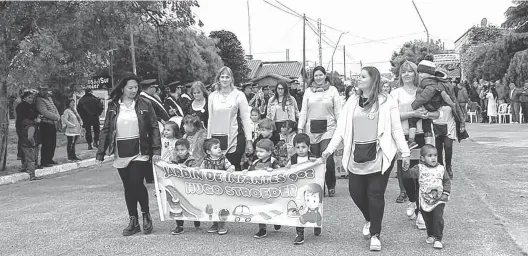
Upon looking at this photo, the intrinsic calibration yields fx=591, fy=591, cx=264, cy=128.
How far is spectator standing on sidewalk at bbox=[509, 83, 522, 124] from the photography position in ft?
78.8

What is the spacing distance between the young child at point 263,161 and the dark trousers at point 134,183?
1196 mm

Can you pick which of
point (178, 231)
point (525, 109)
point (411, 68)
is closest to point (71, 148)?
point (178, 231)

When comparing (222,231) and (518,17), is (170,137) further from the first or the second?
(518,17)

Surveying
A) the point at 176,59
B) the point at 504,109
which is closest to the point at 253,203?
the point at 504,109

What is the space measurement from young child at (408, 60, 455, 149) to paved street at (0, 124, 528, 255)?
1.02 m

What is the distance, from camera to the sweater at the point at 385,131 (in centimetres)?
580

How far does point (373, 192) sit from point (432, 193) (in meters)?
0.59

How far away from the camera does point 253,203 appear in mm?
6543

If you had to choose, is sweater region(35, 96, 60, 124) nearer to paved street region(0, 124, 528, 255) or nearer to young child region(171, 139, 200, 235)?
paved street region(0, 124, 528, 255)

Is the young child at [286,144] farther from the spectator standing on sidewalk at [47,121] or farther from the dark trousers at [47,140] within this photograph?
the dark trousers at [47,140]

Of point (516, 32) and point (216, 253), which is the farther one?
point (516, 32)

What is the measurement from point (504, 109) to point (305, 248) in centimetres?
2269

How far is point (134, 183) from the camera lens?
261 inches

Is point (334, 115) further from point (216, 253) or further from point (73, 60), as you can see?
point (73, 60)
